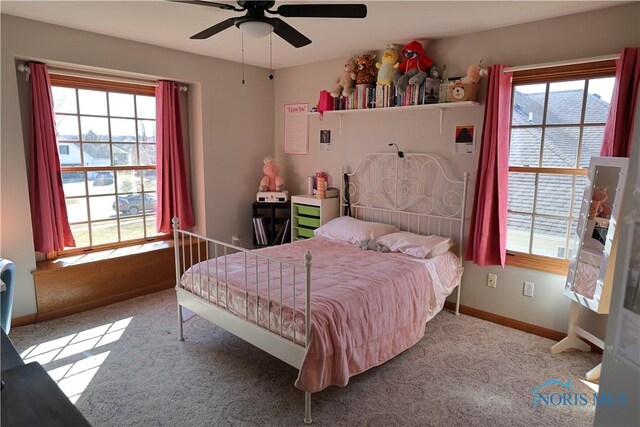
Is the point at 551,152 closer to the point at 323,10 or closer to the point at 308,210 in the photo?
the point at 323,10

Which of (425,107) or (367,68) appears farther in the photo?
(367,68)

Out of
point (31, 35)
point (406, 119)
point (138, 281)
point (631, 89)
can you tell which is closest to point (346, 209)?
point (406, 119)

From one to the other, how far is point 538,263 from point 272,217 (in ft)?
8.86

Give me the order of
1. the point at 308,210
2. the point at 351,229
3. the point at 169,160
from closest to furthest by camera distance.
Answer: the point at 351,229
the point at 169,160
the point at 308,210

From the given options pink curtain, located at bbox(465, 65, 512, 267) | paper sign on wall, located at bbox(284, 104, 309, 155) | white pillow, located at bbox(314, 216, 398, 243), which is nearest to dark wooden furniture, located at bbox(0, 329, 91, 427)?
white pillow, located at bbox(314, 216, 398, 243)

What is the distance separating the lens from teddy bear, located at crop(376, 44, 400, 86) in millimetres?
3490

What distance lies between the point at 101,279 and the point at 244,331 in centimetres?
190

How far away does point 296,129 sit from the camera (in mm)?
4617

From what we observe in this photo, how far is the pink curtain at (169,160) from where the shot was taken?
13.1ft

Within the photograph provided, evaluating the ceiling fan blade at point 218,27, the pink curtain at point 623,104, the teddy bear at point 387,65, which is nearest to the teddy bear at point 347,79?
the teddy bear at point 387,65

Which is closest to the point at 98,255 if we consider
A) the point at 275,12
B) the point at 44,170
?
the point at 44,170

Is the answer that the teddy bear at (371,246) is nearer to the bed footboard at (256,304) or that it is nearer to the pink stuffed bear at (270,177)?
the bed footboard at (256,304)

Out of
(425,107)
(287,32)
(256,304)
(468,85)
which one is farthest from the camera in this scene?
(425,107)

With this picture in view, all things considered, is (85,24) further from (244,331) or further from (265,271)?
(244,331)
